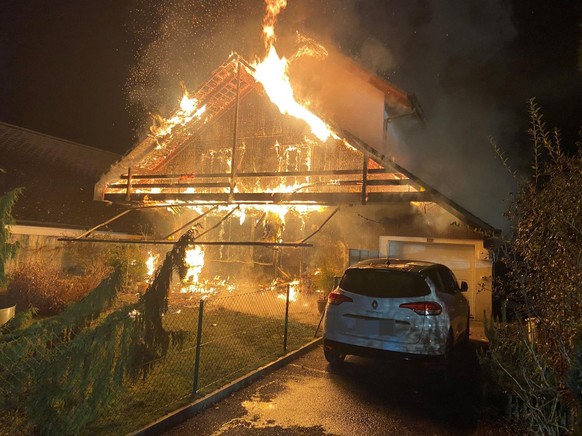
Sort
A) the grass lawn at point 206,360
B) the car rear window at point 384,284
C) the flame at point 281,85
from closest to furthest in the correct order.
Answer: the grass lawn at point 206,360 → the car rear window at point 384,284 → the flame at point 281,85

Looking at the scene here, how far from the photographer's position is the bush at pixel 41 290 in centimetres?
888

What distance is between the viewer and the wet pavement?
4.32 m

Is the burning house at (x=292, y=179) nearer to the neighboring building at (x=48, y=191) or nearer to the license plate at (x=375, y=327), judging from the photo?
the neighboring building at (x=48, y=191)

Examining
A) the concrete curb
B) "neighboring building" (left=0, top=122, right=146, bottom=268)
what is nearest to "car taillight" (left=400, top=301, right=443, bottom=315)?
the concrete curb

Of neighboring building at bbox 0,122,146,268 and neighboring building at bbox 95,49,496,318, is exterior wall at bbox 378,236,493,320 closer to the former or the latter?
neighboring building at bbox 95,49,496,318

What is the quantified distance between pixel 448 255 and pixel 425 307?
249 inches

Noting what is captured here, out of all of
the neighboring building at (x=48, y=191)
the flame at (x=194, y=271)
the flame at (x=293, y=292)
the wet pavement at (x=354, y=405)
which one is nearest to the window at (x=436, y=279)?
the wet pavement at (x=354, y=405)

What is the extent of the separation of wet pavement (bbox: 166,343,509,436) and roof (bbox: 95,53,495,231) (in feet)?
11.9

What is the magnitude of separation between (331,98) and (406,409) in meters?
10.9

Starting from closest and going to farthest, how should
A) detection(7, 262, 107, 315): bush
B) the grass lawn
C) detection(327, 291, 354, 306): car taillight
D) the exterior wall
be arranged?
1. the grass lawn
2. detection(327, 291, 354, 306): car taillight
3. detection(7, 262, 107, 315): bush
4. the exterior wall

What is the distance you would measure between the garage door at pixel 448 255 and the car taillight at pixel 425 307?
19.5 feet

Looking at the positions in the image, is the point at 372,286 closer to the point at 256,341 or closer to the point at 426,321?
the point at 426,321

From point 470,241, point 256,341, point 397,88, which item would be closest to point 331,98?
point 397,88

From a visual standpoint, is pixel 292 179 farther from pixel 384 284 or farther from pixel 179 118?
pixel 384 284
